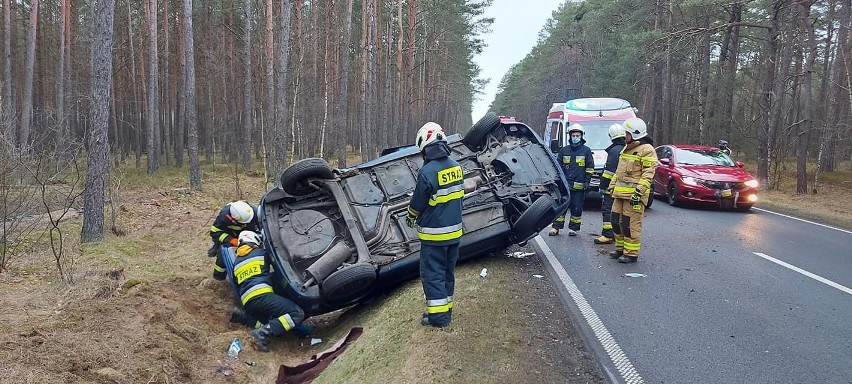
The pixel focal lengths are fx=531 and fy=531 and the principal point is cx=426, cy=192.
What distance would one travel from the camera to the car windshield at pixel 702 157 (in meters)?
12.4

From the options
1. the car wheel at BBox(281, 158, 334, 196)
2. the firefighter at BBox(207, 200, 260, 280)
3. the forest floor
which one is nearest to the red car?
the forest floor

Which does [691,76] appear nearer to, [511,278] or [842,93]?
[842,93]

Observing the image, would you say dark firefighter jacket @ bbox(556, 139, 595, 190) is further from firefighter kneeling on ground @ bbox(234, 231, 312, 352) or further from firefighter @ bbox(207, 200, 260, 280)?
firefighter kneeling on ground @ bbox(234, 231, 312, 352)

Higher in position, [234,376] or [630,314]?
[630,314]

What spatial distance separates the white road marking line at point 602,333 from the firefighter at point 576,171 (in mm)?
2019

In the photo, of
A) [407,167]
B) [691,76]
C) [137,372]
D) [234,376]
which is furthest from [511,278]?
[691,76]

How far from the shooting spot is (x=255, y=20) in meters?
26.8

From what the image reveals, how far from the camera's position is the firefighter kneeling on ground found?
5426 millimetres

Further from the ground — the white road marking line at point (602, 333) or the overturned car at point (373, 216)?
the overturned car at point (373, 216)

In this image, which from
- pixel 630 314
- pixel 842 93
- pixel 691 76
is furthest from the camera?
pixel 691 76

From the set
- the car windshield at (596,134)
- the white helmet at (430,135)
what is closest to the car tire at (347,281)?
the white helmet at (430,135)

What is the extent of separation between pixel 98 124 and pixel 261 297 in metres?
4.67

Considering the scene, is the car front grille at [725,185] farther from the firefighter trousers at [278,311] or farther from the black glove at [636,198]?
the firefighter trousers at [278,311]

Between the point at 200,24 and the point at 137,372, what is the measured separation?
2628cm
